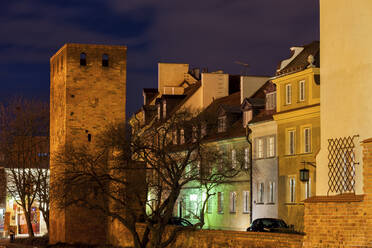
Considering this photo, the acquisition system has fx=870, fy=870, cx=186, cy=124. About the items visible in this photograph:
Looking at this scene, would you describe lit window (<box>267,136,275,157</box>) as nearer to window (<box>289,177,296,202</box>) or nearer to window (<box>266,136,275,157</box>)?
window (<box>266,136,275,157</box>)

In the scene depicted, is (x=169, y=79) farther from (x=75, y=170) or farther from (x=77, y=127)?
(x=75, y=170)

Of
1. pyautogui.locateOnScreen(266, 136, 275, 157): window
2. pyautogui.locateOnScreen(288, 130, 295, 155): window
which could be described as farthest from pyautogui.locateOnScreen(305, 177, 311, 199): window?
pyautogui.locateOnScreen(266, 136, 275, 157): window

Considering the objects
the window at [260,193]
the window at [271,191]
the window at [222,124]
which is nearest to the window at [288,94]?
the window at [271,191]

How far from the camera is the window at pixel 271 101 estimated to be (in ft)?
161

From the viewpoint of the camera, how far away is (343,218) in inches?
754

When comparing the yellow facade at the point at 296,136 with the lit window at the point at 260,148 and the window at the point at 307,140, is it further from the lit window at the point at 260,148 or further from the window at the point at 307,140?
the lit window at the point at 260,148

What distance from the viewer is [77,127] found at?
54.2 m

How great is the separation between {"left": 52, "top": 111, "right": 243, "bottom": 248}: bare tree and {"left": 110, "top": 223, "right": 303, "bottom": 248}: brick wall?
15.8ft

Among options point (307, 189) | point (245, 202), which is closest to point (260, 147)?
point (245, 202)

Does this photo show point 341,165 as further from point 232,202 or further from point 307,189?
point 232,202

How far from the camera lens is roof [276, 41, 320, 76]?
44219 millimetres

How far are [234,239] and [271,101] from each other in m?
22.2

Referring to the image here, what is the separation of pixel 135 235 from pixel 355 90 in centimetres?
2185

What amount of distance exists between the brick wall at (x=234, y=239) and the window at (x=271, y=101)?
1583cm
